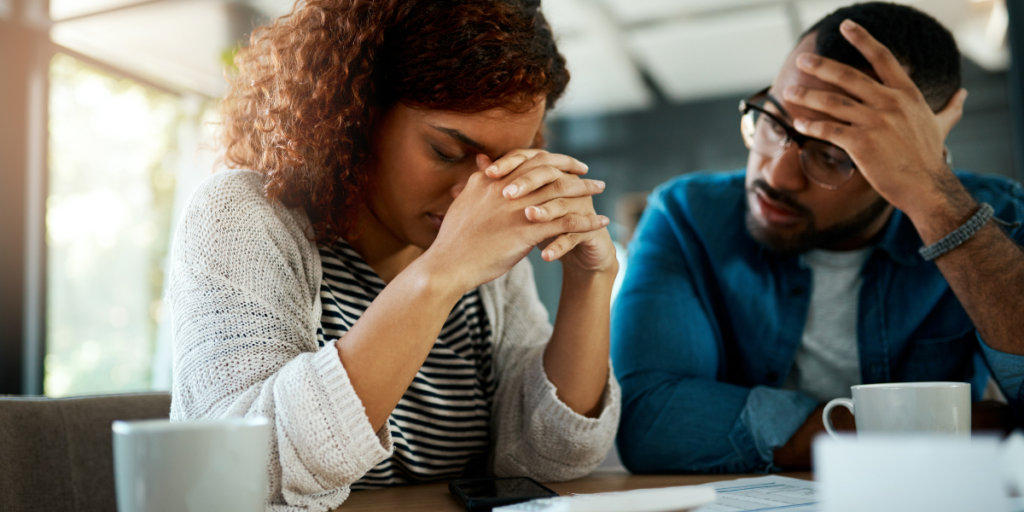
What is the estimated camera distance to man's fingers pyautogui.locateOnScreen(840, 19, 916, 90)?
1105 mm

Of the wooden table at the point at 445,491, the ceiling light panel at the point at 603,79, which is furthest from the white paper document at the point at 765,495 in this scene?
the ceiling light panel at the point at 603,79

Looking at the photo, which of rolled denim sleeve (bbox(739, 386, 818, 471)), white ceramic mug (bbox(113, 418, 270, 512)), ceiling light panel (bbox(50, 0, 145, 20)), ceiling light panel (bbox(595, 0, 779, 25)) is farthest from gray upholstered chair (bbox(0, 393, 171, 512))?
ceiling light panel (bbox(595, 0, 779, 25))

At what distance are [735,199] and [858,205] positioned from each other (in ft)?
0.74

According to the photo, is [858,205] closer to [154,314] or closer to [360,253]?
[360,253]

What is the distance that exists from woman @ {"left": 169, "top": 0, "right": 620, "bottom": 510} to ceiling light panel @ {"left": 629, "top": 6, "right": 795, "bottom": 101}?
2959 mm

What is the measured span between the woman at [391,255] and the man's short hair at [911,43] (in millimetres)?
511

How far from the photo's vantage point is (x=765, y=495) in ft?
2.41

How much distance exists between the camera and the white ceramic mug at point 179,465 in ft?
1.53

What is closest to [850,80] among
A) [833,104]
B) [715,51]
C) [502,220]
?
[833,104]

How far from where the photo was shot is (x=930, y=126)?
43.2 inches

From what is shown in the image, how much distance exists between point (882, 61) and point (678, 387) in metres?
0.60

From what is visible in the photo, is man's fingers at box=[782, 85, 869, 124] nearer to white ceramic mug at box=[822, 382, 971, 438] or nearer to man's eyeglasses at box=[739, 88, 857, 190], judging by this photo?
man's eyeglasses at box=[739, 88, 857, 190]

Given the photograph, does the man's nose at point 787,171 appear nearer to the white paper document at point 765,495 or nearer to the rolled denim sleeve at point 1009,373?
the rolled denim sleeve at point 1009,373

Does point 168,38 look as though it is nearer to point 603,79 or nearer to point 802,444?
point 603,79
